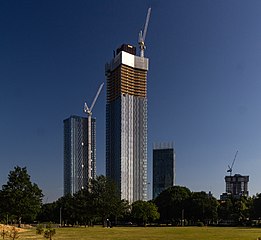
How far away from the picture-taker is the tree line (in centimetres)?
8319

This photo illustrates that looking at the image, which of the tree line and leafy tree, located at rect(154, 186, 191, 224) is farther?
leafy tree, located at rect(154, 186, 191, 224)

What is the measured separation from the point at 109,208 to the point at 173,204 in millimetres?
31445

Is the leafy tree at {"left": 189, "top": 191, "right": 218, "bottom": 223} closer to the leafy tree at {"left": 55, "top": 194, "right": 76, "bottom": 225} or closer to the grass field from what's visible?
the leafy tree at {"left": 55, "top": 194, "right": 76, "bottom": 225}

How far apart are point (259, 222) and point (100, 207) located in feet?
141

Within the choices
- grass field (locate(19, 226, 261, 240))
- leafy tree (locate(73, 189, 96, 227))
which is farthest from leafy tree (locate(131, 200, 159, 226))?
grass field (locate(19, 226, 261, 240))

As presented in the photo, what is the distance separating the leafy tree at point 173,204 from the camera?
129 m

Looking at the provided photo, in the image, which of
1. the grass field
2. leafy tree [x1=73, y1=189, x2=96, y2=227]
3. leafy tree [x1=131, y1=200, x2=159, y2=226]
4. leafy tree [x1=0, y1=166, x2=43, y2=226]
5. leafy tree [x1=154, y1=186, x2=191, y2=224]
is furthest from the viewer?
leafy tree [x1=154, y1=186, x2=191, y2=224]

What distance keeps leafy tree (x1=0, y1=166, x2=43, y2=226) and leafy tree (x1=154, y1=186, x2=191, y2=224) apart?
54.9 meters

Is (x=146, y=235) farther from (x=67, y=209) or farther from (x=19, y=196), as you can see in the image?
(x=67, y=209)

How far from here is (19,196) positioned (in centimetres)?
8244

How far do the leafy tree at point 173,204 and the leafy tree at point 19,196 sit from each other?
54939mm

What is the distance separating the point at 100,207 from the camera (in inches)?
4122

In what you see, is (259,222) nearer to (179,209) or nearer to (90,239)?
(179,209)

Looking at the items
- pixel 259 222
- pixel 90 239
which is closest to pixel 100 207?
pixel 259 222
